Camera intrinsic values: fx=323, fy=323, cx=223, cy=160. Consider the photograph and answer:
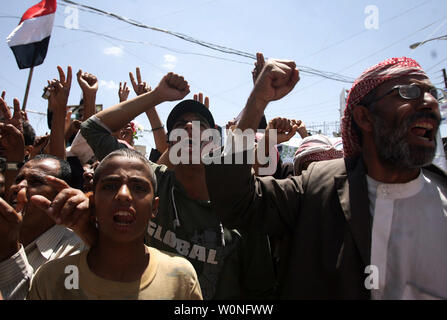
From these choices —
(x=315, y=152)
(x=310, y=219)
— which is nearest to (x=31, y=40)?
(x=315, y=152)

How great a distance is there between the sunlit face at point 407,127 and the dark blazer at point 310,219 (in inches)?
7.4

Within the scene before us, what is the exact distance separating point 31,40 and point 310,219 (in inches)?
251

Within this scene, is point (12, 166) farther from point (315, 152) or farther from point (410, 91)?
point (410, 91)

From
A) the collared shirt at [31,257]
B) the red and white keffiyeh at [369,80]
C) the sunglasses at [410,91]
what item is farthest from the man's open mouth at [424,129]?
the collared shirt at [31,257]

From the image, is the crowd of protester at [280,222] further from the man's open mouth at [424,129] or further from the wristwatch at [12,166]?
the wristwatch at [12,166]

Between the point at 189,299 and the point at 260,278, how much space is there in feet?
1.90

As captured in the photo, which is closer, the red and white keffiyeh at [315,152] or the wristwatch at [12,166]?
the wristwatch at [12,166]

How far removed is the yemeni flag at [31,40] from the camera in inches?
233

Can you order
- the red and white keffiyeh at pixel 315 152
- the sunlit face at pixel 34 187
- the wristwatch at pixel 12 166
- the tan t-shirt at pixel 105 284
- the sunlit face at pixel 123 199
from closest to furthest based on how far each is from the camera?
the tan t-shirt at pixel 105 284 → the sunlit face at pixel 123 199 → the sunlit face at pixel 34 187 → the wristwatch at pixel 12 166 → the red and white keffiyeh at pixel 315 152

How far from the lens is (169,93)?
248 cm

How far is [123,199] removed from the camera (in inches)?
61.3

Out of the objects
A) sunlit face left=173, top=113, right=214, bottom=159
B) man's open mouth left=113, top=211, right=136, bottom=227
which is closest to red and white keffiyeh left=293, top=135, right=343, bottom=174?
sunlit face left=173, top=113, right=214, bottom=159

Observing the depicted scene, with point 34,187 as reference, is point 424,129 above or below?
above

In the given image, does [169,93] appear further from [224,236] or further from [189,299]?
[189,299]
